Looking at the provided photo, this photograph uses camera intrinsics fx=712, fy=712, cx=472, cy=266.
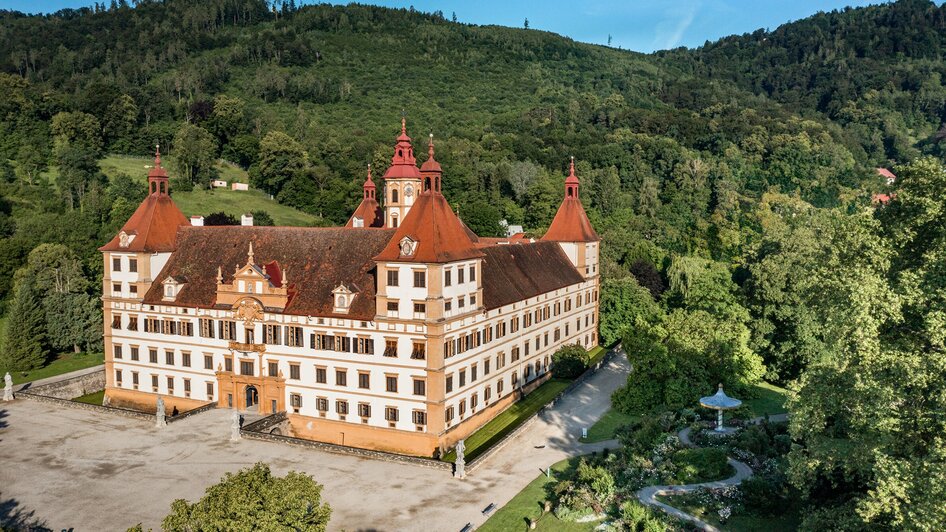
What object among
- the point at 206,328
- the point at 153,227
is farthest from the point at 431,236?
the point at 153,227

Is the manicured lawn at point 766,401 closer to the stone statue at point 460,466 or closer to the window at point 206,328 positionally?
A: the stone statue at point 460,466

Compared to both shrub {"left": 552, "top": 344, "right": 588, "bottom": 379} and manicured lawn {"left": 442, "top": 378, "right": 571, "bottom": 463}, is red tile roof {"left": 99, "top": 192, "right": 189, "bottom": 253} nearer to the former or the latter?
manicured lawn {"left": 442, "top": 378, "right": 571, "bottom": 463}

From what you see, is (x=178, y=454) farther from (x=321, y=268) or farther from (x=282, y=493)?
(x=282, y=493)

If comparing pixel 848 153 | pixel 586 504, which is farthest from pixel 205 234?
pixel 848 153

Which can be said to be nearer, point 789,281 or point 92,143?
point 789,281

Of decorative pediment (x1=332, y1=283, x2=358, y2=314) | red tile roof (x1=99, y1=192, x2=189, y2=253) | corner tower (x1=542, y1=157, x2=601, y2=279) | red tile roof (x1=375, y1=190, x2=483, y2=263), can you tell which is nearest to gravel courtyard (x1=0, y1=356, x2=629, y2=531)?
decorative pediment (x1=332, y1=283, x2=358, y2=314)

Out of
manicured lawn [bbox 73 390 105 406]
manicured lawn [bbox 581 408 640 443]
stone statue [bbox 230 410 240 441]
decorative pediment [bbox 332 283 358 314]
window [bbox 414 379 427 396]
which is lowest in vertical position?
manicured lawn [bbox 73 390 105 406]

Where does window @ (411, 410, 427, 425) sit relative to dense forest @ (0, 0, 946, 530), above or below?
below
